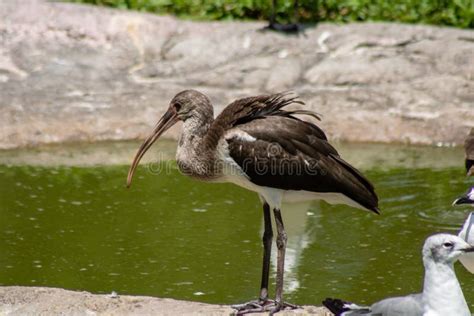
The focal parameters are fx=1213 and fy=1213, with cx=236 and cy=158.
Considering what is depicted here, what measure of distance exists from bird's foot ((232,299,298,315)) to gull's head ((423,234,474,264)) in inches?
41.5

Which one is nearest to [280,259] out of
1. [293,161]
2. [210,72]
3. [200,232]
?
[293,161]

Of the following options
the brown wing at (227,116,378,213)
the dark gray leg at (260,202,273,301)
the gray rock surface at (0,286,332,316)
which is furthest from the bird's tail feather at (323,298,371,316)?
the brown wing at (227,116,378,213)

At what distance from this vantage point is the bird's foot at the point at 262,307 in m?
6.25

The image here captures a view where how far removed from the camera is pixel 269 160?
6441mm

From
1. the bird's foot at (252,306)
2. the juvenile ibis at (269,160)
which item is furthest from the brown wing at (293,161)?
the bird's foot at (252,306)

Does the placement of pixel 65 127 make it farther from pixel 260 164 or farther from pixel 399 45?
pixel 260 164

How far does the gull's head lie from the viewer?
17.9 ft

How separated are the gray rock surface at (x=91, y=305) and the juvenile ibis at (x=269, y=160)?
389 millimetres

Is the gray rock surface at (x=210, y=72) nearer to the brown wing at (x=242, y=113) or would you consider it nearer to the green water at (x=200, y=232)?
the green water at (x=200, y=232)

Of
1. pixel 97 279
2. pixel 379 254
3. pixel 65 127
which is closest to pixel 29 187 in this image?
pixel 65 127

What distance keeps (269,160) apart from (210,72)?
4.45 meters

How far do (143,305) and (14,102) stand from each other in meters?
4.74

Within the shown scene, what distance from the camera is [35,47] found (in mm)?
10883

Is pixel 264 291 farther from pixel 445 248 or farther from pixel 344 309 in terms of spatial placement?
pixel 445 248
